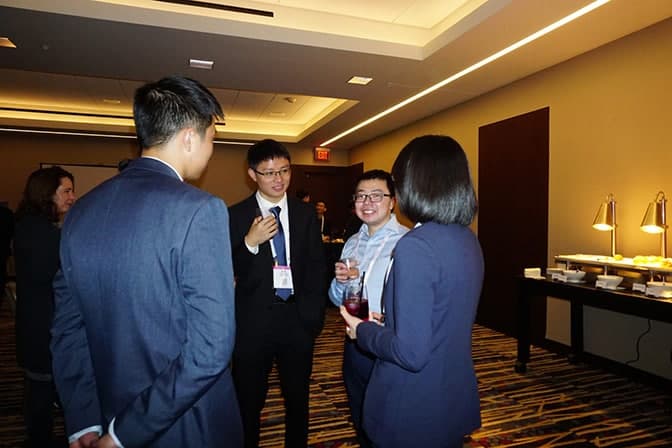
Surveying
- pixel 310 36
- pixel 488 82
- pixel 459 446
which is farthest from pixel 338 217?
pixel 459 446

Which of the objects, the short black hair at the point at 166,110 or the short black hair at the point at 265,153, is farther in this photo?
the short black hair at the point at 265,153

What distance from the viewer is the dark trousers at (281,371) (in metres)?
2.02

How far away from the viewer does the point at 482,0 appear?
3881mm

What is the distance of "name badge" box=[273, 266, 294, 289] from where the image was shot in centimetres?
204

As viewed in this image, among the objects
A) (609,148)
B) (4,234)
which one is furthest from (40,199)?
(609,148)

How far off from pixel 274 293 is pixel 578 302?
2.83m

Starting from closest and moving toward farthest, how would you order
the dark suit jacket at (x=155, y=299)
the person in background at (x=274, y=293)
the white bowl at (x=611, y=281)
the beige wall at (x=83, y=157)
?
the dark suit jacket at (x=155, y=299) → the person in background at (x=274, y=293) → the white bowl at (x=611, y=281) → the beige wall at (x=83, y=157)


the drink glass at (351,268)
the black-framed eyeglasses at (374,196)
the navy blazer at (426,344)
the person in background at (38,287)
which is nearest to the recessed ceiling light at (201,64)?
the person in background at (38,287)

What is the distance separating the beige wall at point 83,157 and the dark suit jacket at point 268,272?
7869 mm

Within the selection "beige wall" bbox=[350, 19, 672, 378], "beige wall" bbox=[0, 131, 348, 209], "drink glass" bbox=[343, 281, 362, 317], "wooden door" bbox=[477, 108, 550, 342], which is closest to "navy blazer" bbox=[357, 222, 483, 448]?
"drink glass" bbox=[343, 281, 362, 317]

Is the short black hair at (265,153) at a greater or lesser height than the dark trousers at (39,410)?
greater

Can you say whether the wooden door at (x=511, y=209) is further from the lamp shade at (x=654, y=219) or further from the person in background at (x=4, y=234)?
the person in background at (x=4, y=234)

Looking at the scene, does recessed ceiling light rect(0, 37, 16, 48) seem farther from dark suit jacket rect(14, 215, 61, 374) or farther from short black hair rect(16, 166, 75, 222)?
dark suit jacket rect(14, 215, 61, 374)

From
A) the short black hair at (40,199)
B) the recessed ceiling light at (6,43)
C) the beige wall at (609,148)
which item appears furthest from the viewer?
the recessed ceiling light at (6,43)
